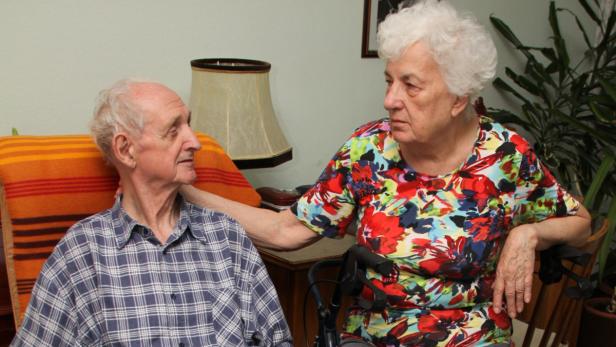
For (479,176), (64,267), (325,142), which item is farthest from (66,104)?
(479,176)

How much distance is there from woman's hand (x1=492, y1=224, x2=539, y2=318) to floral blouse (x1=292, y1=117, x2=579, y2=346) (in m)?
0.07

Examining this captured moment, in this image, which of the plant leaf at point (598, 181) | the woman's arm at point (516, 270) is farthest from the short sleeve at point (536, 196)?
the plant leaf at point (598, 181)

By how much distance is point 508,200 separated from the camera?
1.80m

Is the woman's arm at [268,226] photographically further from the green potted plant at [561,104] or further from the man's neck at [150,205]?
the green potted plant at [561,104]

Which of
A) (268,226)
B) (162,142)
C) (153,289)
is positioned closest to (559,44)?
(268,226)

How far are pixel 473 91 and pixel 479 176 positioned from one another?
208 mm

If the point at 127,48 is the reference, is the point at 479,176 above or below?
below

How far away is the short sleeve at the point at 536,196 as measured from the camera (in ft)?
5.98

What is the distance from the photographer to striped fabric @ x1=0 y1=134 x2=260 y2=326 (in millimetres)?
1680

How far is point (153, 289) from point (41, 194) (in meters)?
0.35

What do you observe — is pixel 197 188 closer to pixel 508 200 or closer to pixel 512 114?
pixel 508 200

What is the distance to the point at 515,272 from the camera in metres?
1.68

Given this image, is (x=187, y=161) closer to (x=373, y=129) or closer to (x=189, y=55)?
(x=373, y=129)

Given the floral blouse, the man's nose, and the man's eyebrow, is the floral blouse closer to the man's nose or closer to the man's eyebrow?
the man's nose
